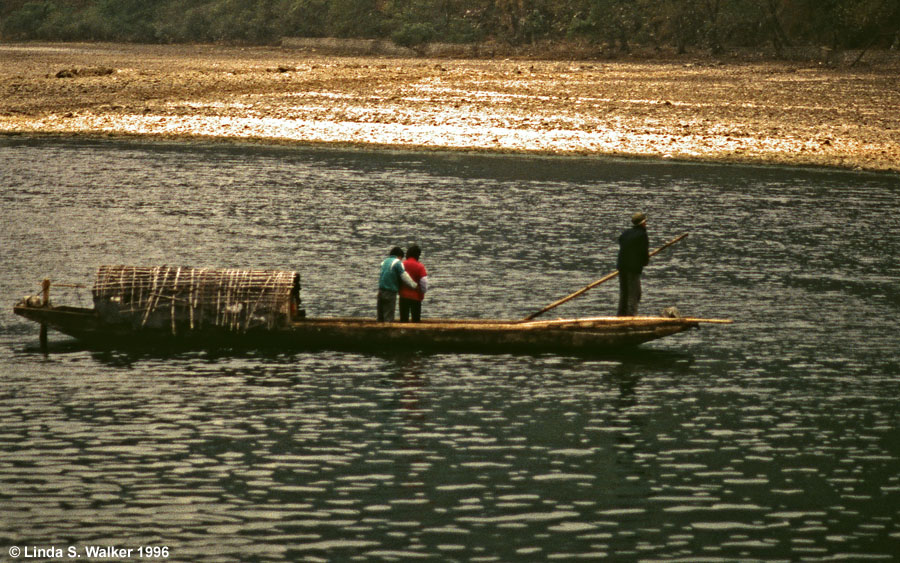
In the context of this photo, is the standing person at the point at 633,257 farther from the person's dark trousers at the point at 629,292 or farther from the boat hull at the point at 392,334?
the boat hull at the point at 392,334

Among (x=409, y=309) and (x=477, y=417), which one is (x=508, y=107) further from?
(x=477, y=417)

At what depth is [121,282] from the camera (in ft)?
83.7

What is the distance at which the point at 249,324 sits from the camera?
25312mm

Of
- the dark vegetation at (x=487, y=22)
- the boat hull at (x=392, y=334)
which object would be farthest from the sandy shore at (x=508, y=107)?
the boat hull at (x=392, y=334)

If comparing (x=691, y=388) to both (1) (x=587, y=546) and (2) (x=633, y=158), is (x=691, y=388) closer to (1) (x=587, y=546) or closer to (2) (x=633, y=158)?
(1) (x=587, y=546)

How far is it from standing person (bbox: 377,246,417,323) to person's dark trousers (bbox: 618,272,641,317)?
418 centimetres

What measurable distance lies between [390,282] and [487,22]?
9819 centimetres

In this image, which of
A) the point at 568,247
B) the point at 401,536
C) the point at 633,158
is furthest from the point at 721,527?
the point at 633,158

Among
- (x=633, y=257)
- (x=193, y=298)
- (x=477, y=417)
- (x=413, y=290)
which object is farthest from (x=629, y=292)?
(x=193, y=298)

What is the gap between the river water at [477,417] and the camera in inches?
629

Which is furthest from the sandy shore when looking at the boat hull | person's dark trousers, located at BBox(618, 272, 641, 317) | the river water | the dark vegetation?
the boat hull

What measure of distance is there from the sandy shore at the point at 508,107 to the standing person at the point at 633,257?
34.6 metres

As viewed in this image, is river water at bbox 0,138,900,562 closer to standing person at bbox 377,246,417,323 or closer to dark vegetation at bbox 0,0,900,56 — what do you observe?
standing person at bbox 377,246,417,323

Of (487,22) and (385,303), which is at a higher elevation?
(487,22)
